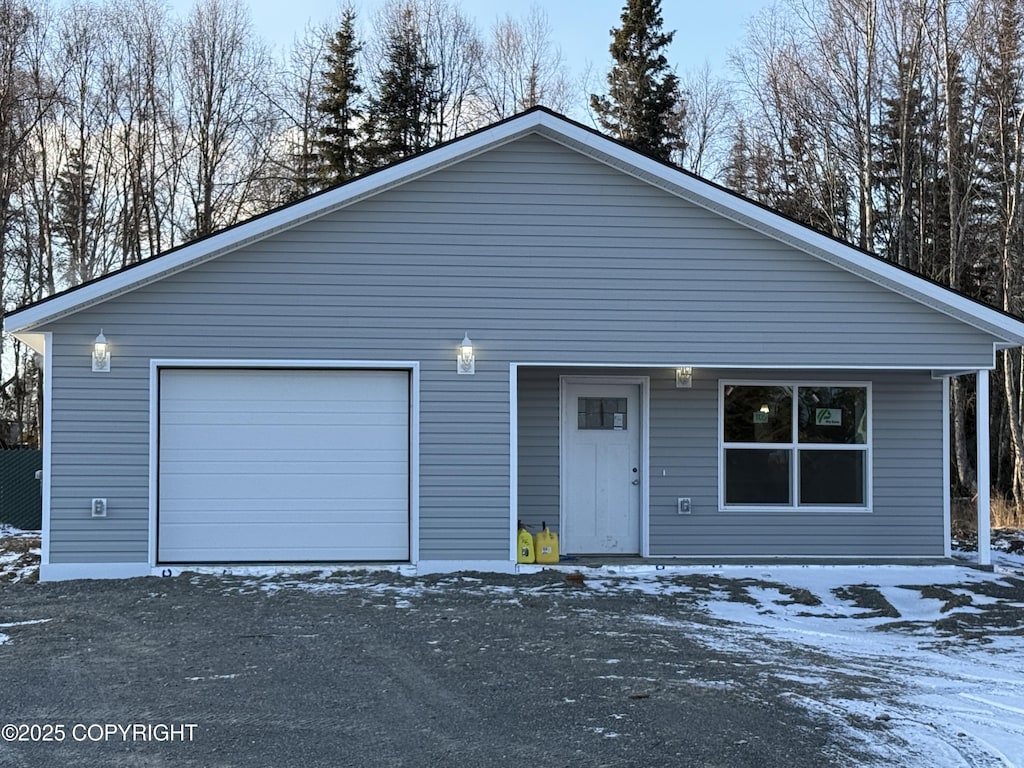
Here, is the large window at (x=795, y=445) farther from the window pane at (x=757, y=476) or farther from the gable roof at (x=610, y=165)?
the gable roof at (x=610, y=165)

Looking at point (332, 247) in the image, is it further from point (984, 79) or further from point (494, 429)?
point (984, 79)

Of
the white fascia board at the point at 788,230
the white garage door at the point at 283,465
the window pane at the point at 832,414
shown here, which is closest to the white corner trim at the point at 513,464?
the white garage door at the point at 283,465

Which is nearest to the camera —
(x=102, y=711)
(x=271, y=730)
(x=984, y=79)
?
(x=271, y=730)

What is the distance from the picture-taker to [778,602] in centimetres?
927

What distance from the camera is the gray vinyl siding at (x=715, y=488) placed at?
11.5 metres

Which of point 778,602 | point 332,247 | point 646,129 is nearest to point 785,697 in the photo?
point 778,602

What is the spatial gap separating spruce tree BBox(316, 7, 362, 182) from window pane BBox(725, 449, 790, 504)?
17.5 m

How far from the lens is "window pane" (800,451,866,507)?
11.6m

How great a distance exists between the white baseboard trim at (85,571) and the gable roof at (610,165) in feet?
7.77

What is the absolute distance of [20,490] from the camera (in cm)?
1678

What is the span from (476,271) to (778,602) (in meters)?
4.45

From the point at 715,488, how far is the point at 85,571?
22.2 feet

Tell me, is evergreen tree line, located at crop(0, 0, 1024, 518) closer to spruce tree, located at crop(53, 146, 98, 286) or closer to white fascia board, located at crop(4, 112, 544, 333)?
spruce tree, located at crop(53, 146, 98, 286)

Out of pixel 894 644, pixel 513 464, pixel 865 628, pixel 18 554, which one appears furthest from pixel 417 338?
pixel 18 554
